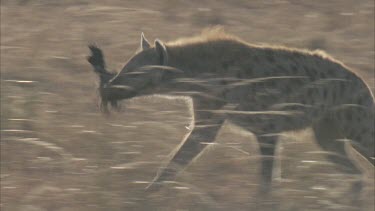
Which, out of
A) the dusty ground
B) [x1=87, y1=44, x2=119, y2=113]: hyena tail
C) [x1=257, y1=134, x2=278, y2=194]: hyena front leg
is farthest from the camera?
[x1=87, y1=44, x2=119, y2=113]: hyena tail

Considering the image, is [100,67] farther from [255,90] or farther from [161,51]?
[255,90]

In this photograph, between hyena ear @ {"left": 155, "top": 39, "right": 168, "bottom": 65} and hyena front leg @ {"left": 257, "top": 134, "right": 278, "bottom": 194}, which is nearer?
hyena front leg @ {"left": 257, "top": 134, "right": 278, "bottom": 194}

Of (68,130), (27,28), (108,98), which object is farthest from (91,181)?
(27,28)

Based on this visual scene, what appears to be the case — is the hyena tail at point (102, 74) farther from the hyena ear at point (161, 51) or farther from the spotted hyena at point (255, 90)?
the hyena ear at point (161, 51)

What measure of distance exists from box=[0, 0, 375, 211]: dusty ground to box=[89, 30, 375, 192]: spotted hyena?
0.13 metres

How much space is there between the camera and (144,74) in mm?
5121

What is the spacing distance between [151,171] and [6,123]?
36.3 inches

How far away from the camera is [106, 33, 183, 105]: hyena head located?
505 centimetres

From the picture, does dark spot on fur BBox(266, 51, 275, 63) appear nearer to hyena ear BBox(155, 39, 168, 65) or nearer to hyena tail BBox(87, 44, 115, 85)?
hyena ear BBox(155, 39, 168, 65)

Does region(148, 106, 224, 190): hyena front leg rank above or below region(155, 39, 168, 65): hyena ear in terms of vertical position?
below

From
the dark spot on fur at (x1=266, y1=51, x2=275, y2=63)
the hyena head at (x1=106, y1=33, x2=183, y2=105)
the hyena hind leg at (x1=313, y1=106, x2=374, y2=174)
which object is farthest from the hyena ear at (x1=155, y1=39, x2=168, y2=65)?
the hyena hind leg at (x1=313, y1=106, x2=374, y2=174)

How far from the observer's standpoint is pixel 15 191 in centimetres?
461

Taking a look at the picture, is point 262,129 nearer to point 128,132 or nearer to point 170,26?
point 128,132

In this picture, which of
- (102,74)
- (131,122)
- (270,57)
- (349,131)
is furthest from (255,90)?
(131,122)
